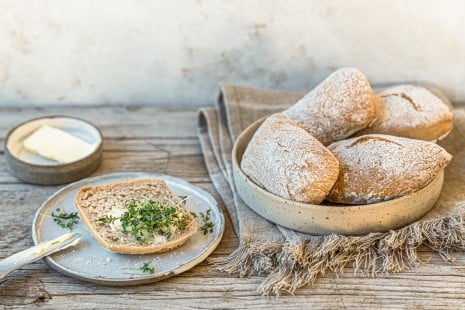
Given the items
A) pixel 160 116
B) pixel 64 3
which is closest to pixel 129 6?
pixel 64 3

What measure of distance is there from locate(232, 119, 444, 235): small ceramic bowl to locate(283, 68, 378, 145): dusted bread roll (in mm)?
155

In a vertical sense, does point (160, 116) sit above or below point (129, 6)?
below

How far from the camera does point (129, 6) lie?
1.46 meters

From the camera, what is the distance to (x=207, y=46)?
1.50 meters

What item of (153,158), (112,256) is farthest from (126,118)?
(112,256)

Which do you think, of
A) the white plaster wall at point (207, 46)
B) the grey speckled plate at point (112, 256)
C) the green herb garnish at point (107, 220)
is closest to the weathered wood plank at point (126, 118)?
the white plaster wall at point (207, 46)

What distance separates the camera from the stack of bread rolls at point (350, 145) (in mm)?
1080

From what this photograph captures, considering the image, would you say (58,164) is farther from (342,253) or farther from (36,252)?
(342,253)

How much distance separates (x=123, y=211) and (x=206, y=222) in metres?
0.14

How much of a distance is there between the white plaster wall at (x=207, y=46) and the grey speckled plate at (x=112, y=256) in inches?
16.1

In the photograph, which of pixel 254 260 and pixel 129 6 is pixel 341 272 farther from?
pixel 129 6

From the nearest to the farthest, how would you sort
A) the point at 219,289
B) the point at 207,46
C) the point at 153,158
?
the point at 219,289
the point at 153,158
the point at 207,46

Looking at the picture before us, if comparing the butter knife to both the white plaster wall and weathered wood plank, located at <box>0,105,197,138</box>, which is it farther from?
the white plaster wall

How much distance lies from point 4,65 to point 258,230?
2.42 feet
